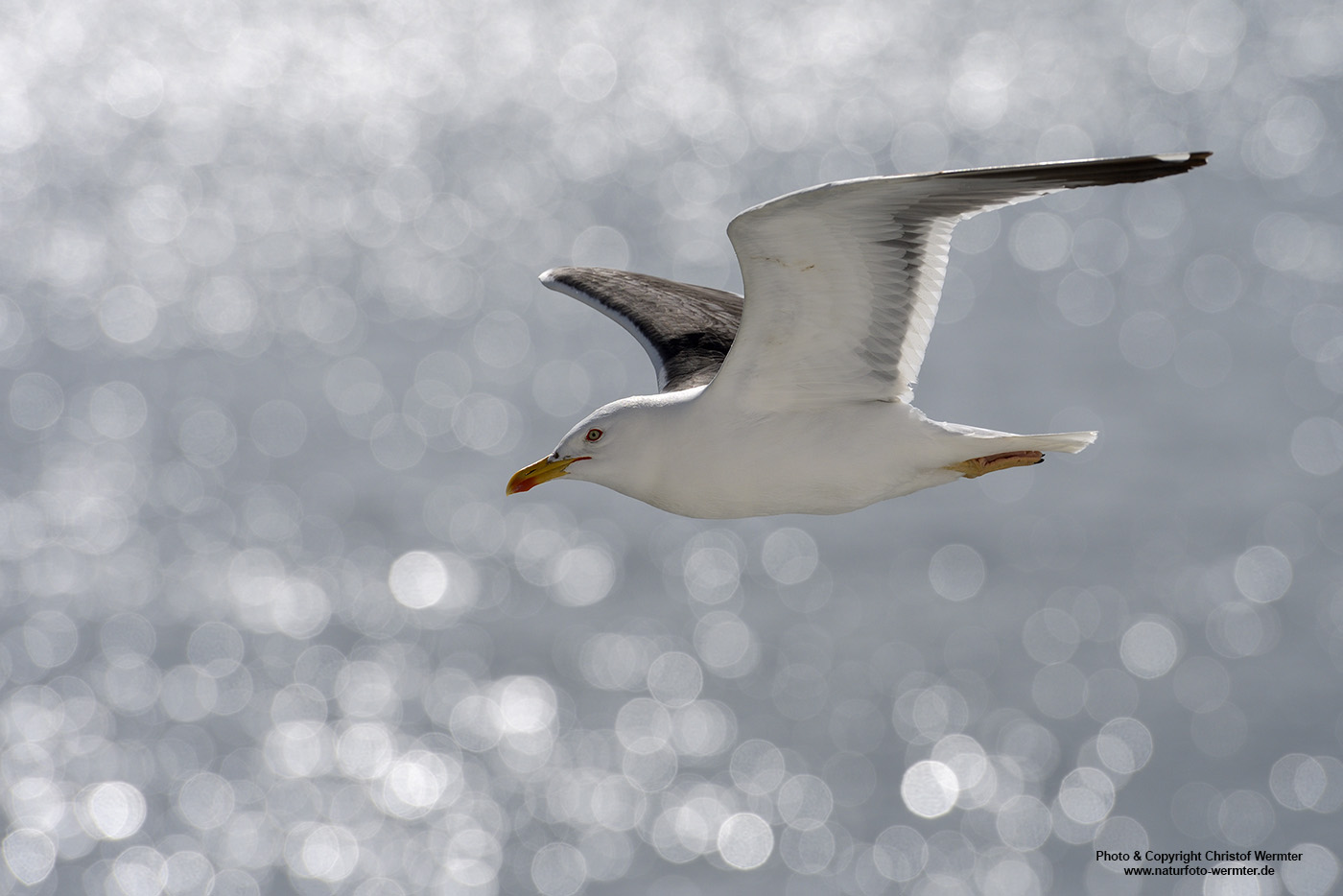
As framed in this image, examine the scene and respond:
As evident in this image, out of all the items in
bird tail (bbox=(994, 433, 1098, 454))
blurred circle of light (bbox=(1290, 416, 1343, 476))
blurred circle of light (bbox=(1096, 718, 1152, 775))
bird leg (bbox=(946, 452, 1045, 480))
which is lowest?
blurred circle of light (bbox=(1096, 718, 1152, 775))

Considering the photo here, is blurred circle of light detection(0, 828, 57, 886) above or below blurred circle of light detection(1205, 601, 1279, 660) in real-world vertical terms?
below

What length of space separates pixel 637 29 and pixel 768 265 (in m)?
70.4

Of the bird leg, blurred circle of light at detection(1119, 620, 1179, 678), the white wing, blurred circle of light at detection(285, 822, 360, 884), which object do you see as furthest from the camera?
blurred circle of light at detection(1119, 620, 1179, 678)

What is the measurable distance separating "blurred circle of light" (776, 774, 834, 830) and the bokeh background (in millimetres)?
181

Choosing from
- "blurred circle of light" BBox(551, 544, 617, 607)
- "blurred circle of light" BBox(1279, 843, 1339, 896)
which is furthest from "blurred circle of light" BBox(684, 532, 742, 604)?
"blurred circle of light" BBox(1279, 843, 1339, 896)

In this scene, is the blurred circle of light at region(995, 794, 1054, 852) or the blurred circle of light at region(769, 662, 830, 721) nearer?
the blurred circle of light at region(995, 794, 1054, 852)

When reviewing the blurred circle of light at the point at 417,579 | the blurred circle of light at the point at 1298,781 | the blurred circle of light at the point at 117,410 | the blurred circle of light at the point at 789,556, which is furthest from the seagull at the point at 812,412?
the blurred circle of light at the point at 117,410

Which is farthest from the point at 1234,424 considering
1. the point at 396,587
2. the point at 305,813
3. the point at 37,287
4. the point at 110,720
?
the point at 37,287

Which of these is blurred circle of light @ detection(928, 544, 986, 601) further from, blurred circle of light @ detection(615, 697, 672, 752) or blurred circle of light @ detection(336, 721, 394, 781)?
blurred circle of light @ detection(336, 721, 394, 781)

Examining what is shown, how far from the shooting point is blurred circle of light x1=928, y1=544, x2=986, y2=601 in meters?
57.1

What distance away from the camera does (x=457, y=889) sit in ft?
172

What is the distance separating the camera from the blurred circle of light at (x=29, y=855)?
51875 mm

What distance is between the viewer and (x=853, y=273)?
30.7ft

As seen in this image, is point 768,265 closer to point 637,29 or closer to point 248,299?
point 248,299
